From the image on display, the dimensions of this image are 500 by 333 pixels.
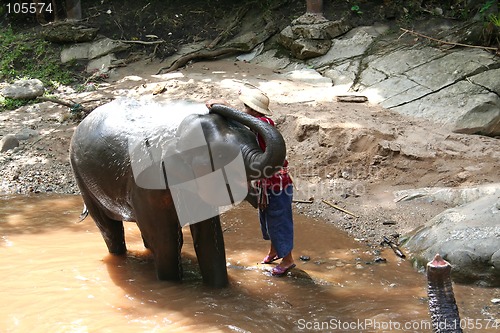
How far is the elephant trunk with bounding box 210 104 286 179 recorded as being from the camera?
414 cm

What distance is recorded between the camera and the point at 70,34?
13.4 metres

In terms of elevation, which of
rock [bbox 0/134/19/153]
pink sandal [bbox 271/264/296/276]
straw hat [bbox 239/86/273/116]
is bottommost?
pink sandal [bbox 271/264/296/276]

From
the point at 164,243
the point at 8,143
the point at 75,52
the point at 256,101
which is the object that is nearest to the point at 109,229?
the point at 164,243

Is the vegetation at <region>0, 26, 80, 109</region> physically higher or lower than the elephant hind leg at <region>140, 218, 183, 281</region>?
higher

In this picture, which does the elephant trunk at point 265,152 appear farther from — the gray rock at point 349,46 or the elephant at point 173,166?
the gray rock at point 349,46

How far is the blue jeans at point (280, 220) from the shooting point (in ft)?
17.8

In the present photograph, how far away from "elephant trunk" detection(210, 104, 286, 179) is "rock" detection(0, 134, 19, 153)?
19.9 ft

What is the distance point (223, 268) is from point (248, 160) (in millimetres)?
1338

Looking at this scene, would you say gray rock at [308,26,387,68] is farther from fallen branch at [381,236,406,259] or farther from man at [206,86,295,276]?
man at [206,86,295,276]

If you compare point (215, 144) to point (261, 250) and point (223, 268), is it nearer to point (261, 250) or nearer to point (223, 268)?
point (223, 268)

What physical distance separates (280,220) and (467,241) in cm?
169

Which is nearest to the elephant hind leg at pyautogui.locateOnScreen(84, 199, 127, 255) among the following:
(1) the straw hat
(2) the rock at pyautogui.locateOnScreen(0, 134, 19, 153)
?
(1) the straw hat

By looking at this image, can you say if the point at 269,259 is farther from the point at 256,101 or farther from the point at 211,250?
the point at 256,101

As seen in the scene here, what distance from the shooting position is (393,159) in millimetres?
7922
